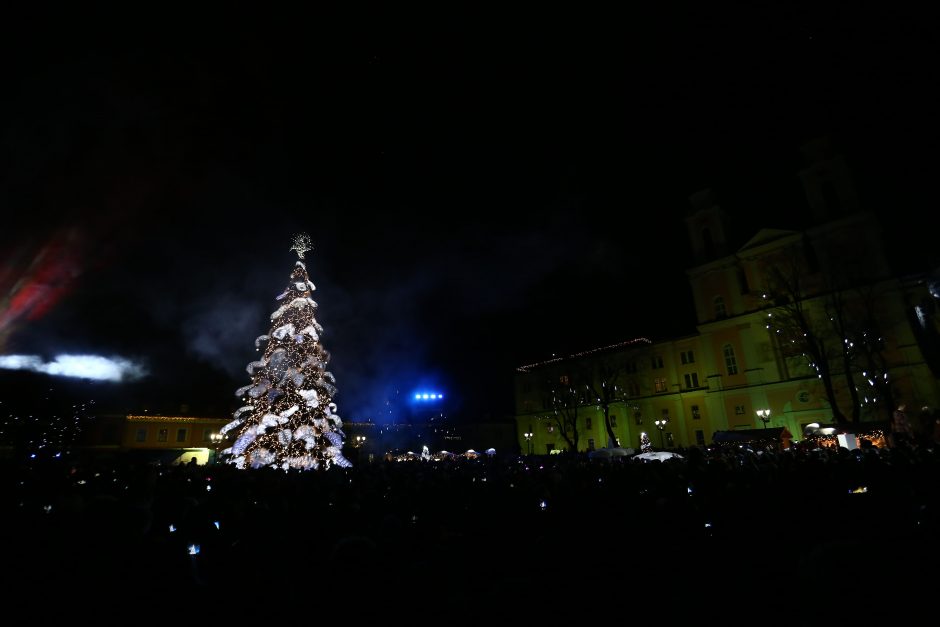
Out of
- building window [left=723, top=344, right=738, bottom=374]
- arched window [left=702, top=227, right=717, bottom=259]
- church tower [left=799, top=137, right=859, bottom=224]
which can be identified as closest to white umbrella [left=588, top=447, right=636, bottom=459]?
building window [left=723, top=344, right=738, bottom=374]

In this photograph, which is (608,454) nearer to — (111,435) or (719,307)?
(719,307)

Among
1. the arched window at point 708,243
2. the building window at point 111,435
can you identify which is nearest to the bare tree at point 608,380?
the arched window at point 708,243

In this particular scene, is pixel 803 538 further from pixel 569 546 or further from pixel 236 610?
pixel 236 610

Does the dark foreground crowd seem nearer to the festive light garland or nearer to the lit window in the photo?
the lit window

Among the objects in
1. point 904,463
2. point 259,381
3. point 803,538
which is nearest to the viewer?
point 803,538

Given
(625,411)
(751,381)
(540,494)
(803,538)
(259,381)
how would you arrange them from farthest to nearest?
(625,411)
(751,381)
(259,381)
(540,494)
(803,538)

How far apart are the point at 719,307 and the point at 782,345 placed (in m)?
7.21

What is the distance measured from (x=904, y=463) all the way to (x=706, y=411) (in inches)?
1621

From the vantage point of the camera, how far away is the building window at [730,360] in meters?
41.7

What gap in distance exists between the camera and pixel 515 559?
18.7 feet

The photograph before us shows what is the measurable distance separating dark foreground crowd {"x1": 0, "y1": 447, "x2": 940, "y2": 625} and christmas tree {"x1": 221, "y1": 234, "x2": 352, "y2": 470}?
1191cm

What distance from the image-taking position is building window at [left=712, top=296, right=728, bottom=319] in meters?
43.7

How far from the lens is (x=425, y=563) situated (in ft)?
9.28

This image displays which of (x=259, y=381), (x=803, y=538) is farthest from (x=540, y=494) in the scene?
(x=259, y=381)
